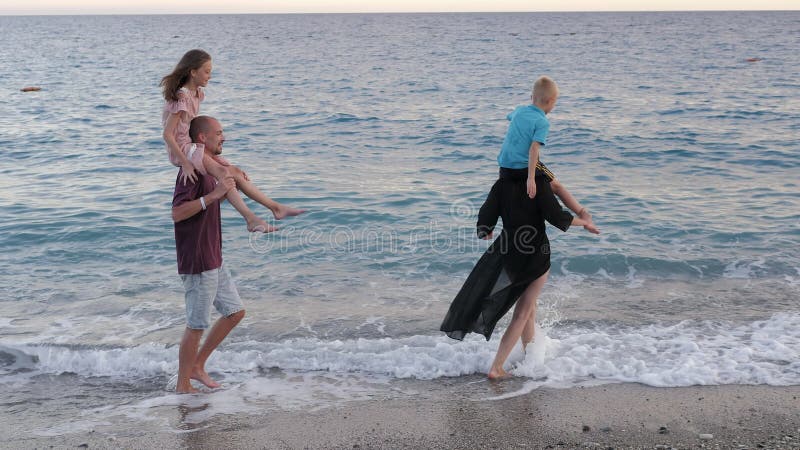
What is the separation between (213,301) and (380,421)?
1.35 m

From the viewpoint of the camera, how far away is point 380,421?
4551 millimetres

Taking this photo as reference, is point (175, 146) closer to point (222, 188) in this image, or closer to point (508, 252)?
point (222, 188)

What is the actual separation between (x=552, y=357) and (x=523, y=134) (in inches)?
69.7

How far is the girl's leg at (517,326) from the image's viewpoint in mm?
5203

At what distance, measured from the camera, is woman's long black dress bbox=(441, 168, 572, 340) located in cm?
496

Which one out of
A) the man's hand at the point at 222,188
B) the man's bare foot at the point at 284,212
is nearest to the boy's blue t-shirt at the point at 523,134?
the man's bare foot at the point at 284,212

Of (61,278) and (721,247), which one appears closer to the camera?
(61,278)

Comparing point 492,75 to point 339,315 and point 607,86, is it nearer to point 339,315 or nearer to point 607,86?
point 607,86

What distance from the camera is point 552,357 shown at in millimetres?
5559

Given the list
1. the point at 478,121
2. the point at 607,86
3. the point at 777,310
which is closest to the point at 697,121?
the point at 478,121

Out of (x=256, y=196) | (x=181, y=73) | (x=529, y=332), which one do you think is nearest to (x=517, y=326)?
(x=529, y=332)

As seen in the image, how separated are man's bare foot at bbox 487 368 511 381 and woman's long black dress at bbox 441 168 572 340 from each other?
28 cm

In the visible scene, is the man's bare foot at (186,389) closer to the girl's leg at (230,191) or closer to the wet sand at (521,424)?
the wet sand at (521,424)

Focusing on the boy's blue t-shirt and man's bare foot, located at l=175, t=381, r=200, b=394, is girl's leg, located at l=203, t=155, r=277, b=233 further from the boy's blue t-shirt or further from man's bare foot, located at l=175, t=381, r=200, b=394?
the boy's blue t-shirt
